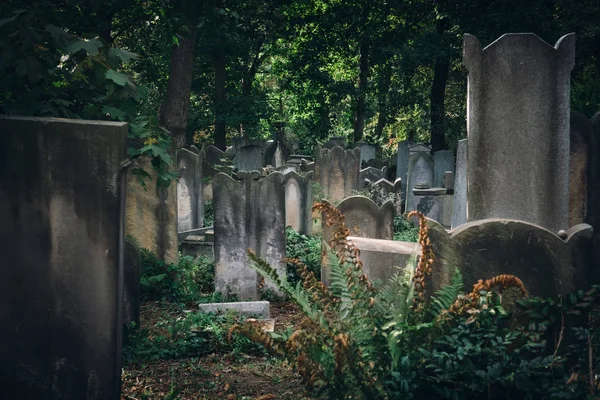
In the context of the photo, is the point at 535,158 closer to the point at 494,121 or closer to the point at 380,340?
the point at 494,121

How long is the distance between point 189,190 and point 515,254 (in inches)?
308

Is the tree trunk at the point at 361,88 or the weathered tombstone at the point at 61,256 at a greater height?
the tree trunk at the point at 361,88

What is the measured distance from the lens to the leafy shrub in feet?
13.3

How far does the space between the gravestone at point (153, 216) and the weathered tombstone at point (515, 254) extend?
5.07 m

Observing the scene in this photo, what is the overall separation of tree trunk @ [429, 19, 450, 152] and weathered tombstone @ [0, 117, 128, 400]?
58.3 feet

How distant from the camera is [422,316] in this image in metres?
4.45

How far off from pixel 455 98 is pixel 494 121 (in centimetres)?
2005

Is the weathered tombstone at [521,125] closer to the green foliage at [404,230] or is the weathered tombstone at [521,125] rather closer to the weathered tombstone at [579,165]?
the weathered tombstone at [579,165]

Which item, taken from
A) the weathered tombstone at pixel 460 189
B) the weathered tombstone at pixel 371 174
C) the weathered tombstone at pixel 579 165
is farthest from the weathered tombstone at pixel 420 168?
the weathered tombstone at pixel 579 165

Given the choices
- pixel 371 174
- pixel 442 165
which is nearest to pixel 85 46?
pixel 371 174

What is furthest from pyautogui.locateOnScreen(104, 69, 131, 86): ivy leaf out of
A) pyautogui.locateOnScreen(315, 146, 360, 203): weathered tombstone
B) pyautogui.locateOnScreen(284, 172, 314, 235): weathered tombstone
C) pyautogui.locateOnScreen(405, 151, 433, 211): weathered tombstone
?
pyautogui.locateOnScreen(405, 151, 433, 211): weathered tombstone

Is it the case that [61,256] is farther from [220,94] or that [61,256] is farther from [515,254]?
[220,94]

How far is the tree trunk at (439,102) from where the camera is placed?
21.4m

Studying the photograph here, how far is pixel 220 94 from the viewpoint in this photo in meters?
24.6
